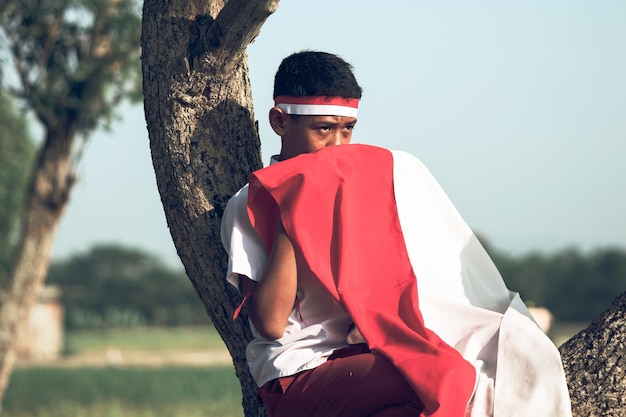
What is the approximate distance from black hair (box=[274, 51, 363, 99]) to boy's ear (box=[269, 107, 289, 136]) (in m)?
0.05

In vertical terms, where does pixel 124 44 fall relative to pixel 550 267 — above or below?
above

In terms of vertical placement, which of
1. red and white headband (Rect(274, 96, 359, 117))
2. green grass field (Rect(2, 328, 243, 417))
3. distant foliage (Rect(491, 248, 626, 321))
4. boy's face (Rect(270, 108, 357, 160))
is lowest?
distant foliage (Rect(491, 248, 626, 321))

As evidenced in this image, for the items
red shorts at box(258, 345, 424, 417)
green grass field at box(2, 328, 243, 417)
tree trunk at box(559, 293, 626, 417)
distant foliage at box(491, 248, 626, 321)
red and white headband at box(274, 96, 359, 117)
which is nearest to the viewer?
red shorts at box(258, 345, 424, 417)

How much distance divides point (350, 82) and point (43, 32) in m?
8.36

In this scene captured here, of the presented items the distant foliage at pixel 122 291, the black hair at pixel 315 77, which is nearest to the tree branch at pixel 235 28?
the black hair at pixel 315 77

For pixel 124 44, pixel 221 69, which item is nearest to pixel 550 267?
pixel 124 44

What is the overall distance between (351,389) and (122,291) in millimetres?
62664

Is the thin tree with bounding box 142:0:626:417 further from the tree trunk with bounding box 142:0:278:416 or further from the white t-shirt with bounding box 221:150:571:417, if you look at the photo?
the white t-shirt with bounding box 221:150:571:417

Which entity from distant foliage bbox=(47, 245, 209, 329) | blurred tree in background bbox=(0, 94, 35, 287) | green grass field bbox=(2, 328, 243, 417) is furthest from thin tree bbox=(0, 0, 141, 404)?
distant foliage bbox=(47, 245, 209, 329)

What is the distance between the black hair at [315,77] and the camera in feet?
8.83

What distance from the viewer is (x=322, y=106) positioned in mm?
2672

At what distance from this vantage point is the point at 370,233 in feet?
8.61

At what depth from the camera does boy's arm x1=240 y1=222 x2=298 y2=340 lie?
2.50 m

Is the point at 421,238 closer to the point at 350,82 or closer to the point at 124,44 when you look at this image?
the point at 350,82
